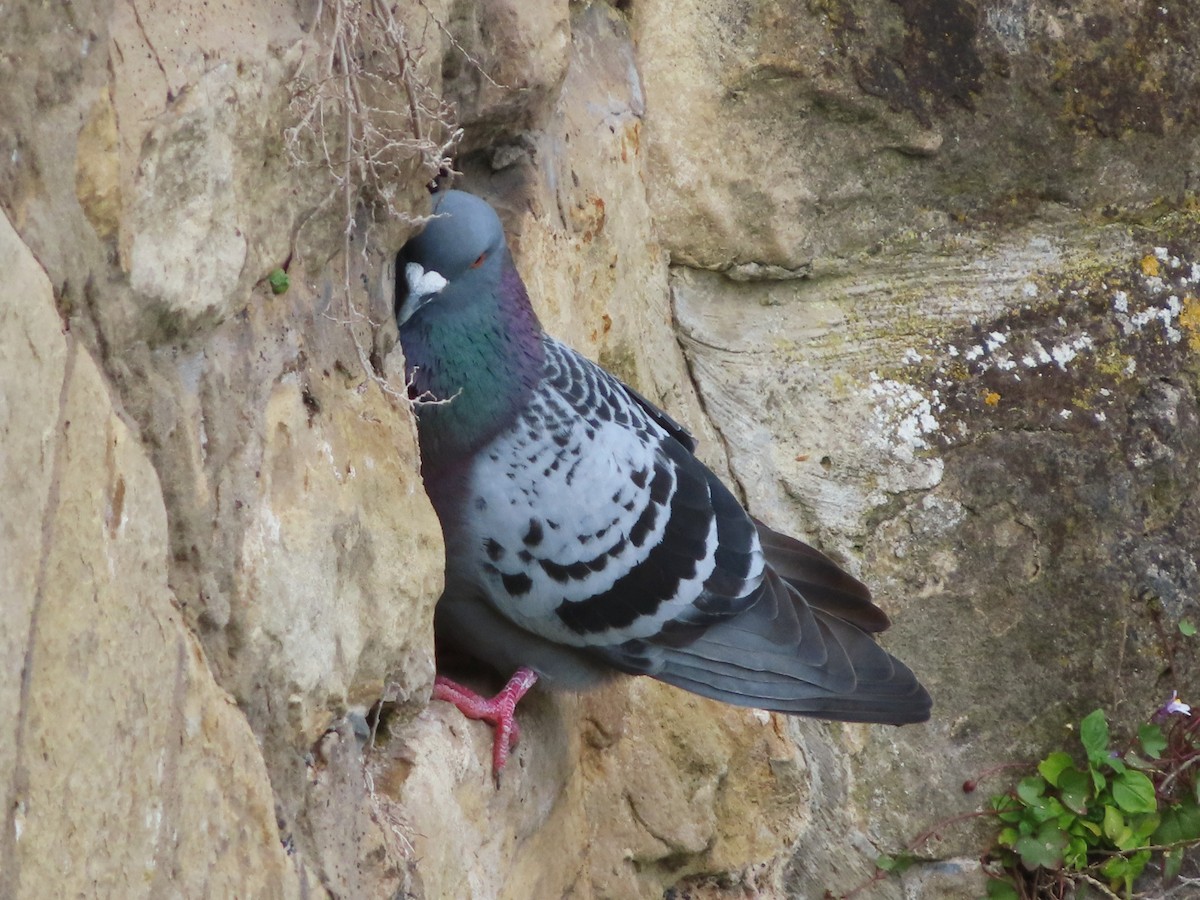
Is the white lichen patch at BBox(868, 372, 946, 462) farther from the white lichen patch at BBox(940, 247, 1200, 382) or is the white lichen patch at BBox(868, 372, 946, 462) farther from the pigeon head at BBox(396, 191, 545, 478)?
the pigeon head at BBox(396, 191, 545, 478)

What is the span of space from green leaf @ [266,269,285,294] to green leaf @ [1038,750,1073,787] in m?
2.35

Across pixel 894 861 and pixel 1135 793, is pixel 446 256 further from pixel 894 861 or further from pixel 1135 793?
pixel 1135 793

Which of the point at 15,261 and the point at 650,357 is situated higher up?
the point at 15,261

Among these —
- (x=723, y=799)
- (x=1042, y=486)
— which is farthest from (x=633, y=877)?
(x=1042, y=486)

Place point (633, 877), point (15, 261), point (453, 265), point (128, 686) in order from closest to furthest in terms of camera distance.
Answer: point (15, 261)
point (128, 686)
point (453, 265)
point (633, 877)

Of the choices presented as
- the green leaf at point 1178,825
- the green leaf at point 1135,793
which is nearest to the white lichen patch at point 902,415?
the green leaf at point 1135,793

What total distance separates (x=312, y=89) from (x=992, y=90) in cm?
214

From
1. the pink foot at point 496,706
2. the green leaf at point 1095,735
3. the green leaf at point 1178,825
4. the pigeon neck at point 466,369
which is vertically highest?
the pigeon neck at point 466,369

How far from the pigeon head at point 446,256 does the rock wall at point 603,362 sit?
0.13 m

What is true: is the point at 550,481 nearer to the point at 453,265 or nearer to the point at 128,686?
the point at 453,265

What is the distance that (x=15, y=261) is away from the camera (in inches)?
48.4

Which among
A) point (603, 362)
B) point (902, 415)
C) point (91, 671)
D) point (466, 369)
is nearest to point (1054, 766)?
point (902, 415)

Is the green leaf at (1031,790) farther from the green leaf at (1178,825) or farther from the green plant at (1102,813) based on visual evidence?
the green leaf at (1178,825)

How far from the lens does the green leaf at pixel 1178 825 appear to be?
334 cm
